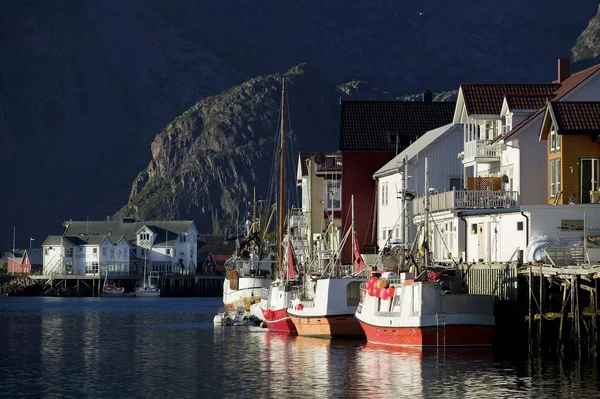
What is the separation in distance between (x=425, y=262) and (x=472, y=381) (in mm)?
14585

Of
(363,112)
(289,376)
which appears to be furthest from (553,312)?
(363,112)

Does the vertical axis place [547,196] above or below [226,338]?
above

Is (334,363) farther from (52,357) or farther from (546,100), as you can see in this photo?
(546,100)

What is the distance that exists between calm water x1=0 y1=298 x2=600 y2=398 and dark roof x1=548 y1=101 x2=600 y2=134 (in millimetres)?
15047

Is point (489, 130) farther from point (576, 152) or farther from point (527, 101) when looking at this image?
point (576, 152)

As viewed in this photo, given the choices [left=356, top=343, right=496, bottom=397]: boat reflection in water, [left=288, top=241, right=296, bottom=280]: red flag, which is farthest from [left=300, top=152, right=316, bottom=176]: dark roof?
[left=356, top=343, right=496, bottom=397]: boat reflection in water

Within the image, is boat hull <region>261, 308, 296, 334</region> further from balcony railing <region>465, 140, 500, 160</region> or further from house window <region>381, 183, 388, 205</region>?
balcony railing <region>465, 140, 500, 160</region>

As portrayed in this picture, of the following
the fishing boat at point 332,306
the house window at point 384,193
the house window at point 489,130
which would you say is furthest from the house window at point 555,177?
the house window at point 384,193

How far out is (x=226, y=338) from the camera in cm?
9588

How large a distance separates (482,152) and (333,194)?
30263mm

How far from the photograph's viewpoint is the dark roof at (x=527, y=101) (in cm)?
8631

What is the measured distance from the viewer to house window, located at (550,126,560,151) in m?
79.1

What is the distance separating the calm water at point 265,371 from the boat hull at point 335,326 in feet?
3.35

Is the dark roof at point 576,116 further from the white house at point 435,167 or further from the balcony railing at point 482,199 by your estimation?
the white house at point 435,167
